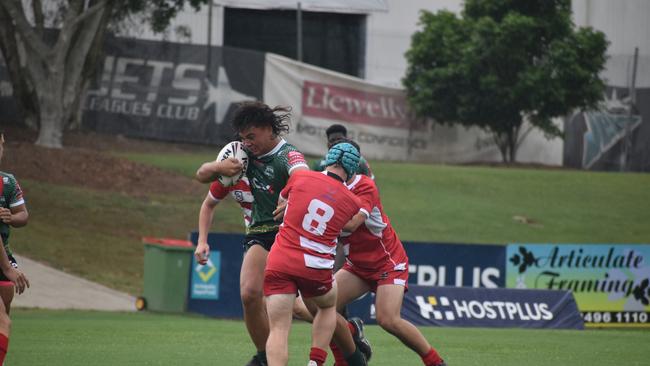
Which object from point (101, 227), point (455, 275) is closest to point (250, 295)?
point (455, 275)

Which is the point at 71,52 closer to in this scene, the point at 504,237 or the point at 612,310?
the point at 504,237

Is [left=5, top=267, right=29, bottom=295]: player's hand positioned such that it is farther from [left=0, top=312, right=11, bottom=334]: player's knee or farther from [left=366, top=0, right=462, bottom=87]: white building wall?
[left=366, top=0, right=462, bottom=87]: white building wall

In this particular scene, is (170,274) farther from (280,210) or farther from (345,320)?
(280,210)

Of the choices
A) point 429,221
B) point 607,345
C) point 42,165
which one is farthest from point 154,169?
point 607,345

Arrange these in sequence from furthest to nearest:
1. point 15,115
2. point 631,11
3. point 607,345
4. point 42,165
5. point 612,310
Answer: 1. point 631,11
2. point 15,115
3. point 42,165
4. point 612,310
5. point 607,345

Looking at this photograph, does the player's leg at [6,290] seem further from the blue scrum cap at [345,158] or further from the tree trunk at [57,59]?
the tree trunk at [57,59]

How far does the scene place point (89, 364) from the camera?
11.0 m

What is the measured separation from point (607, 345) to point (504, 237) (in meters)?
13.6

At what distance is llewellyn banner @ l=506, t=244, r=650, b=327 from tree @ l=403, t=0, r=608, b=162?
48.5 feet

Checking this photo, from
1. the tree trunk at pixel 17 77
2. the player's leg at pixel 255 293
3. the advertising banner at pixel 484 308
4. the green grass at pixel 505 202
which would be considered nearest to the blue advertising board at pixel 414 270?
the advertising banner at pixel 484 308

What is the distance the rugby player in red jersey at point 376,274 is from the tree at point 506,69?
2482cm

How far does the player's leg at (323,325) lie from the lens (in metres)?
9.17

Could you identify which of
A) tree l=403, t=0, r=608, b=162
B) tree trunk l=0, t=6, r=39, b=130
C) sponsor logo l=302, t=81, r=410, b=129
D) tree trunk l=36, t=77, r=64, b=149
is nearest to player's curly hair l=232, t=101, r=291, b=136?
tree trunk l=36, t=77, r=64, b=149

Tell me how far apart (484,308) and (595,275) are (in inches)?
99.3
